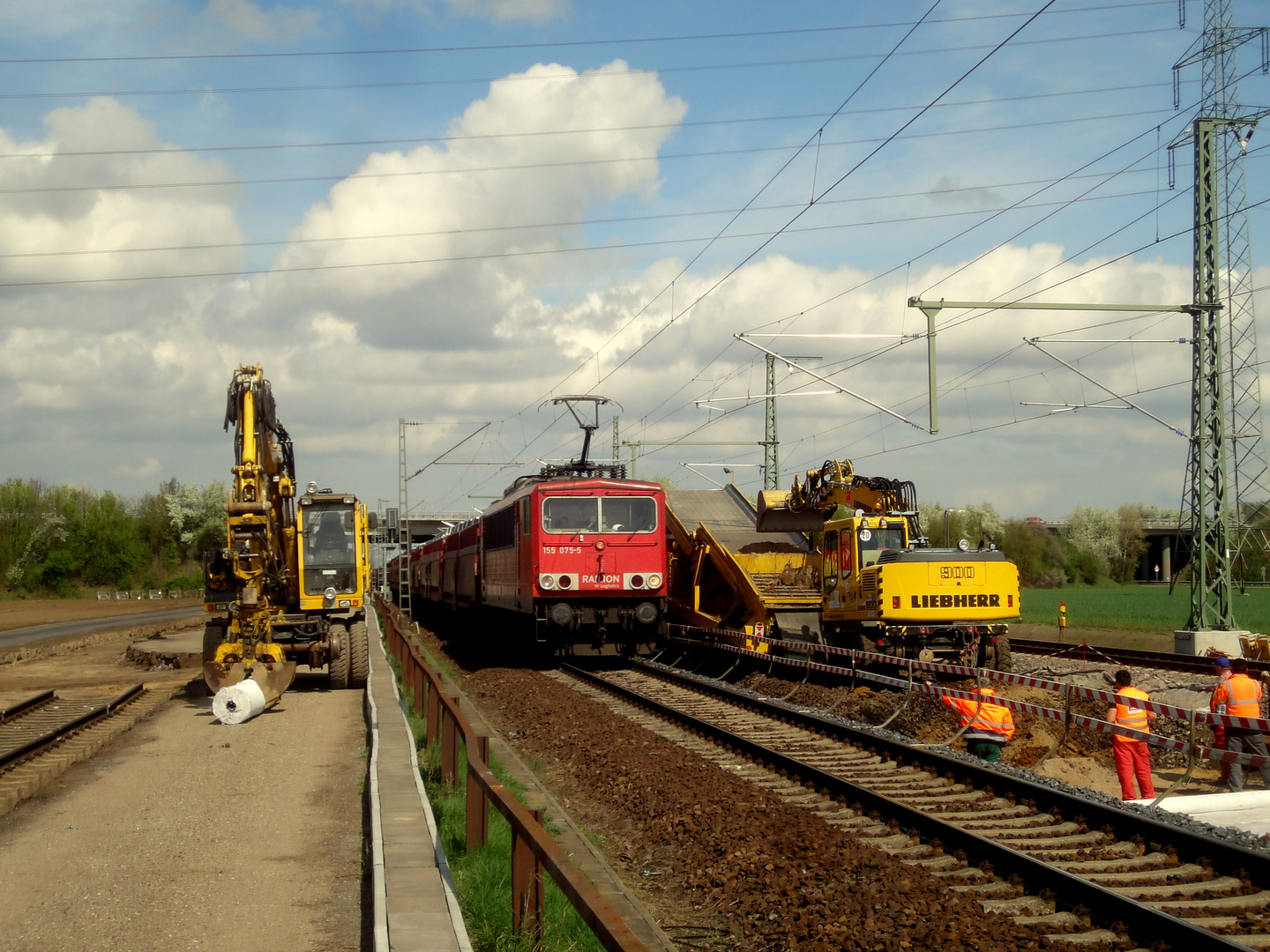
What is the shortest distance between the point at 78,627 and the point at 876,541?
40.8 meters

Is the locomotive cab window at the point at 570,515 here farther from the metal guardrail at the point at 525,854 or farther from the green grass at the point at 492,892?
the green grass at the point at 492,892

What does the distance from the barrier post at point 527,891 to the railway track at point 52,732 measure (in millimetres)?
6685

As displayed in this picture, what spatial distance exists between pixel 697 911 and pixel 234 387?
12590mm

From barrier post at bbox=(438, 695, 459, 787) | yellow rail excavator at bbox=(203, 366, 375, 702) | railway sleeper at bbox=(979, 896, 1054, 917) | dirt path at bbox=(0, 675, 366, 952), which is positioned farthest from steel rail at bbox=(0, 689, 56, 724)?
railway sleeper at bbox=(979, 896, 1054, 917)

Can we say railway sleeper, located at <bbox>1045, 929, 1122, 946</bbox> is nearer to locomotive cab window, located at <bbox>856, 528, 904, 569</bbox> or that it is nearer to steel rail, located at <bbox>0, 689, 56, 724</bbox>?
locomotive cab window, located at <bbox>856, 528, 904, 569</bbox>

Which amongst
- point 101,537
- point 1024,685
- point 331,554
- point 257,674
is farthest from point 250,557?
point 101,537

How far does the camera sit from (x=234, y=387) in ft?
56.7

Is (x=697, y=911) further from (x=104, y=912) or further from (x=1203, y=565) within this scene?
(x=1203, y=565)

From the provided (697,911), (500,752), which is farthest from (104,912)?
(500,752)

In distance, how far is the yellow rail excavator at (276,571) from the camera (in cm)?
1675

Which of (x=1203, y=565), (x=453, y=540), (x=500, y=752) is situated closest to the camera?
(x=500, y=752)

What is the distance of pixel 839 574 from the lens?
20375 millimetres

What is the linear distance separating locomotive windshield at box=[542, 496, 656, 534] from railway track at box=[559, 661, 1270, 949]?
27.4 feet

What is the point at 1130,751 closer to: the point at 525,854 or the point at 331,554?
the point at 525,854
